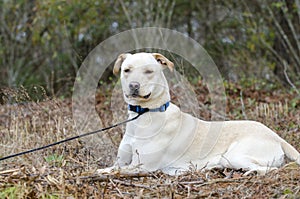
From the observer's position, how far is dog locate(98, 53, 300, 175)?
186 inches

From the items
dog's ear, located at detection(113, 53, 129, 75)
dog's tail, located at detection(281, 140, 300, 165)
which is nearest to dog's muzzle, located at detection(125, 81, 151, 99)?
dog's ear, located at detection(113, 53, 129, 75)

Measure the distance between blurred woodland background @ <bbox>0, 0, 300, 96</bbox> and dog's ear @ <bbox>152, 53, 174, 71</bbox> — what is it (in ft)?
18.8

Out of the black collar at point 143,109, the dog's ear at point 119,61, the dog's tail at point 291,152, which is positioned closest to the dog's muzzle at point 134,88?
the black collar at point 143,109

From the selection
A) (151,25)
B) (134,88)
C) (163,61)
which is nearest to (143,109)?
(134,88)

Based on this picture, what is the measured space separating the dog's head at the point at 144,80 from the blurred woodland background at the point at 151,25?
5.81 m

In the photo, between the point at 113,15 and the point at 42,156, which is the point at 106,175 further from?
the point at 113,15

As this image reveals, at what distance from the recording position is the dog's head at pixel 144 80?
4.66m

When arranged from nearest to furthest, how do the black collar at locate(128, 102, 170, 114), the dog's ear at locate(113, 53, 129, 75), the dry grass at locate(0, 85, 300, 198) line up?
the dry grass at locate(0, 85, 300, 198) → the black collar at locate(128, 102, 170, 114) → the dog's ear at locate(113, 53, 129, 75)

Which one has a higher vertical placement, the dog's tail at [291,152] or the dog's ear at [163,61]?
the dog's ear at [163,61]

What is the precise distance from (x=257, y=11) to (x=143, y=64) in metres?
7.84

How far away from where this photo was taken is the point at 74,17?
41.6 feet

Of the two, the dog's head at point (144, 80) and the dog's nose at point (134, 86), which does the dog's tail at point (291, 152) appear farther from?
the dog's nose at point (134, 86)

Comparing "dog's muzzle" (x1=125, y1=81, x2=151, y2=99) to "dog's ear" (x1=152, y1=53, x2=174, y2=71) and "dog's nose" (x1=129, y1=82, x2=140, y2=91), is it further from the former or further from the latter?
"dog's ear" (x1=152, y1=53, x2=174, y2=71)

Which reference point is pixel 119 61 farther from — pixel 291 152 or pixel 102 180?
pixel 291 152
